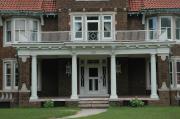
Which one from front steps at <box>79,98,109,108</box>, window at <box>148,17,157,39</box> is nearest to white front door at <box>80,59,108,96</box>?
front steps at <box>79,98,109,108</box>

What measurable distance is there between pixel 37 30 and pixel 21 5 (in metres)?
2.21

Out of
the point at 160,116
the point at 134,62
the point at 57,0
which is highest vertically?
the point at 57,0

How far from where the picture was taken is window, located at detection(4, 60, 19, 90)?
115 ft

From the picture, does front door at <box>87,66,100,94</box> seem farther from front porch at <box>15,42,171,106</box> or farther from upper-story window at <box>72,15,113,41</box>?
upper-story window at <box>72,15,113,41</box>

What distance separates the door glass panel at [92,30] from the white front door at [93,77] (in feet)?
7.28

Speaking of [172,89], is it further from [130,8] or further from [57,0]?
[57,0]

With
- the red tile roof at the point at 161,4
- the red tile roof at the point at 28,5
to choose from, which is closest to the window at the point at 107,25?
the red tile roof at the point at 161,4

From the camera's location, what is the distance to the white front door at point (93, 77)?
35094 mm

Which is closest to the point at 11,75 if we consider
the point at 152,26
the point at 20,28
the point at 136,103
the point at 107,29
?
the point at 20,28

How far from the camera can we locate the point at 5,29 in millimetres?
35312

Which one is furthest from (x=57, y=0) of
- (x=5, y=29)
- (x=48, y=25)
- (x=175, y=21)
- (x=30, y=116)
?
(x=30, y=116)

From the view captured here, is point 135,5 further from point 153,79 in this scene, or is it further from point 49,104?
point 49,104

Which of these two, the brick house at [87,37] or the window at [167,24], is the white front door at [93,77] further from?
the window at [167,24]

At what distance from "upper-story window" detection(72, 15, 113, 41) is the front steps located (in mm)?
5158
